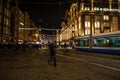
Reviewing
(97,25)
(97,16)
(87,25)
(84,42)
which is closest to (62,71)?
(84,42)

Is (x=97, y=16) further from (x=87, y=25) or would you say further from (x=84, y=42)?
(x=84, y=42)

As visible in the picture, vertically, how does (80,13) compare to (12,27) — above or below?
above

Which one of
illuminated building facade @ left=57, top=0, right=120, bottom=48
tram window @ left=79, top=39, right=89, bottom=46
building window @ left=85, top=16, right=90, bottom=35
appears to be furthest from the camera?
building window @ left=85, top=16, right=90, bottom=35

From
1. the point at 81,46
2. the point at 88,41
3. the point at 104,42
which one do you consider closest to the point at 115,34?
the point at 104,42

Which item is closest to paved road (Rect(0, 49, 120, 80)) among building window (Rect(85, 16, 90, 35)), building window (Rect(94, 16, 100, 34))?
building window (Rect(85, 16, 90, 35))

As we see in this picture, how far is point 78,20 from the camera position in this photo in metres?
103

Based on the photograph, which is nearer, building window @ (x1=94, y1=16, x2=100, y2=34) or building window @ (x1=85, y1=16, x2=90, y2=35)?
building window @ (x1=85, y1=16, x2=90, y2=35)

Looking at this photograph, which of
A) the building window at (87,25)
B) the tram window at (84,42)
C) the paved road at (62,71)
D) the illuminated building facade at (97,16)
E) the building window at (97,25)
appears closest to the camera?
the paved road at (62,71)

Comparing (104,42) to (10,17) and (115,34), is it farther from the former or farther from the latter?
(10,17)

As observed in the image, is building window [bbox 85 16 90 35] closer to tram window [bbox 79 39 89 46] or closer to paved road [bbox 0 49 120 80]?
tram window [bbox 79 39 89 46]

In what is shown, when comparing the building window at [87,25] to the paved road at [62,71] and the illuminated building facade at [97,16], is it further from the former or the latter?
the paved road at [62,71]

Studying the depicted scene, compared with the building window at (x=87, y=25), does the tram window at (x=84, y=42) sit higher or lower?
lower

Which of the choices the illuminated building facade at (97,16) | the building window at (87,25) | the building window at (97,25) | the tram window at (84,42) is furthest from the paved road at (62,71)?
the building window at (97,25)

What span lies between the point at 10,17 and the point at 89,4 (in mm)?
32625
